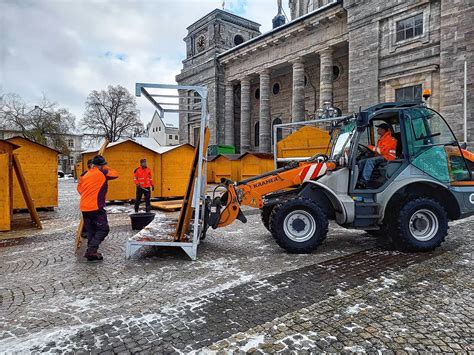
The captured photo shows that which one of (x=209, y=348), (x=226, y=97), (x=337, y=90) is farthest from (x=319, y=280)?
(x=226, y=97)

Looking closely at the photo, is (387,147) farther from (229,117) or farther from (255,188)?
(229,117)

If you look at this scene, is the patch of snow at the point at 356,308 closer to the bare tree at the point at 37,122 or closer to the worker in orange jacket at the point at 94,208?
the worker in orange jacket at the point at 94,208

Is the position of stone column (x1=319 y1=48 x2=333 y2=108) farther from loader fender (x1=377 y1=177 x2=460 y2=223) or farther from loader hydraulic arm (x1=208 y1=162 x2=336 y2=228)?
loader hydraulic arm (x1=208 y1=162 x2=336 y2=228)

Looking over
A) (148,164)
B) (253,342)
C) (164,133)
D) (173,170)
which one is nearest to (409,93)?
(173,170)

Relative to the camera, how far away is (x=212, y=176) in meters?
25.4

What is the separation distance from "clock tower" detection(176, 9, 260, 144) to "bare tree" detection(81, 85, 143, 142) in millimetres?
14732

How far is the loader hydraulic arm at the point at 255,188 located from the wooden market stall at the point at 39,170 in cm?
868

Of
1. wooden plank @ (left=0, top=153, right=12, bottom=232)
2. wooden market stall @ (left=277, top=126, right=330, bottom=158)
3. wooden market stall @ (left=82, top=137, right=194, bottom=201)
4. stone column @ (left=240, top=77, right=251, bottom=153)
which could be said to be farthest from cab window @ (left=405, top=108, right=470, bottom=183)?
stone column @ (left=240, top=77, right=251, bottom=153)

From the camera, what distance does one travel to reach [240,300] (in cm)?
379

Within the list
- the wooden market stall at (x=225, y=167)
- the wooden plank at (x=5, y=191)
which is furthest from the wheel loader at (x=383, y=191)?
the wooden market stall at (x=225, y=167)

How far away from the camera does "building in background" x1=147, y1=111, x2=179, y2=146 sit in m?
72.9

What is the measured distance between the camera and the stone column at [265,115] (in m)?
32.2

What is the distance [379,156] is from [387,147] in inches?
9.1

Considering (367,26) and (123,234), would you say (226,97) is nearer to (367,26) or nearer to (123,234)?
(367,26)
